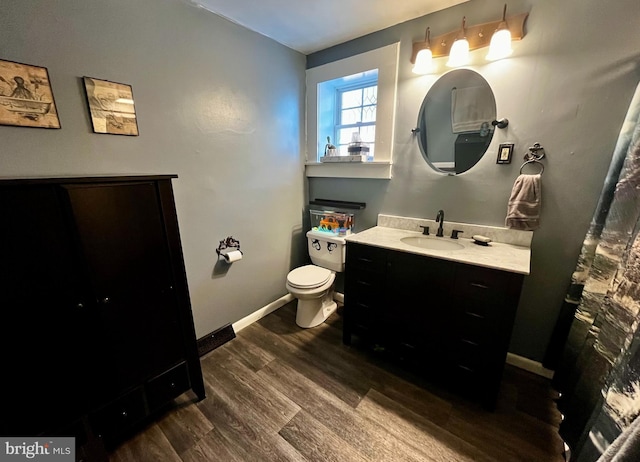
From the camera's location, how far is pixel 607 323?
3.40 ft

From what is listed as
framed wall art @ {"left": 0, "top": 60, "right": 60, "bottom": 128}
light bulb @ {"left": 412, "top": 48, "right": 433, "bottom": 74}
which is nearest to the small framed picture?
light bulb @ {"left": 412, "top": 48, "right": 433, "bottom": 74}

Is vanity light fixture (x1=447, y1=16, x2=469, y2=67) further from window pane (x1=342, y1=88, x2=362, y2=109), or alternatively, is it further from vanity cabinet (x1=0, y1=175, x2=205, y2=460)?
vanity cabinet (x1=0, y1=175, x2=205, y2=460)

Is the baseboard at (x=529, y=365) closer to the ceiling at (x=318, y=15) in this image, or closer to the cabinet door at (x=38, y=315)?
the ceiling at (x=318, y=15)

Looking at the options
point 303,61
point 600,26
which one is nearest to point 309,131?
point 303,61

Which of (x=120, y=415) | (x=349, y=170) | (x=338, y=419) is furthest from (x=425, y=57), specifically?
(x=120, y=415)

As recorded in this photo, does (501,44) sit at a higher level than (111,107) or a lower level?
higher

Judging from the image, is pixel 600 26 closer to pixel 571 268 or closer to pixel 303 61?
pixel 571 268

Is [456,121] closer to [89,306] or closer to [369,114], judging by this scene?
A: [369,114]

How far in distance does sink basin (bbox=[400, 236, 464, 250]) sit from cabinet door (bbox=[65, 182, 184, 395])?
61.3 inches

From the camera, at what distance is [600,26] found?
1301 millimetres

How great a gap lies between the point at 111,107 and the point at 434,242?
214 centimetres

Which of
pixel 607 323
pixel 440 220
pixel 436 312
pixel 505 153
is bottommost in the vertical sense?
pixel 436 312

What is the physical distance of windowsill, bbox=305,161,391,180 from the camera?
83.1 inches

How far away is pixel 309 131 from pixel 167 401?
2299 mm
